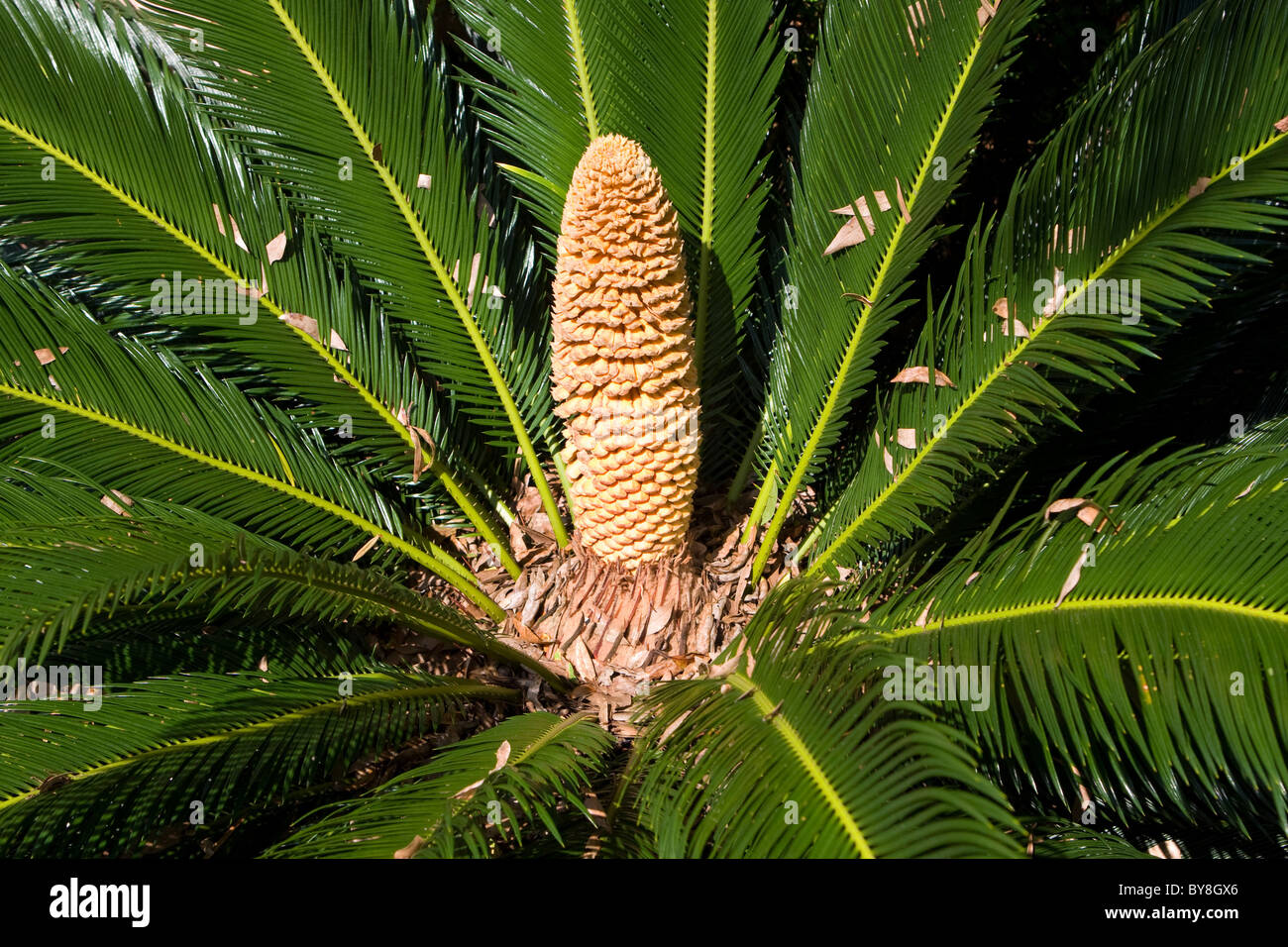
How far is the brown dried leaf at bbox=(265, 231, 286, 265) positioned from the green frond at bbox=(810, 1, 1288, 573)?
171 centimetres

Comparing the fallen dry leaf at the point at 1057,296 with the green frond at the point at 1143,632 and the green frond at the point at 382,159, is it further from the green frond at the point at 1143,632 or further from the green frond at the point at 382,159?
the green frond at the point at 382,159

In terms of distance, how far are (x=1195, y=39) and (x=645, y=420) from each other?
146 cm

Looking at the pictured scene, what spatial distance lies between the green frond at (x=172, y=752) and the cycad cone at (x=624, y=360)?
76 cm

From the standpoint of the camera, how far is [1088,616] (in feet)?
6.00

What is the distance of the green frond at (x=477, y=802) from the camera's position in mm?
1612

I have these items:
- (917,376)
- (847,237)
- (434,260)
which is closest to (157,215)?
(434,260)

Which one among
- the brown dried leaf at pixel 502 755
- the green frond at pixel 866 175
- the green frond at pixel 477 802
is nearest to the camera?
the green frond at pixel 477 802

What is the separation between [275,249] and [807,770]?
198 centimetres

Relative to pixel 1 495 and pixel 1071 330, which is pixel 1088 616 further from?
pixel 1 495

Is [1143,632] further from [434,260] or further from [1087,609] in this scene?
[434,260]

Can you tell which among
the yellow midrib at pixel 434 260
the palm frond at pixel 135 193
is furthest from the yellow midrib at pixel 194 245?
the yellow midrib at pixel 434 260

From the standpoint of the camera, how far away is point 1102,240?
2133 mm

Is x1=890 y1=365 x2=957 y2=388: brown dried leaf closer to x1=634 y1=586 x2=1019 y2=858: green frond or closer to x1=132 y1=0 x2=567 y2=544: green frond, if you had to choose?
x1=634 y1=586 x2=1019 y2=858: green frond

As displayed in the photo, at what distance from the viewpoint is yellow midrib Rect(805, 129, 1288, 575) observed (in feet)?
6.64
